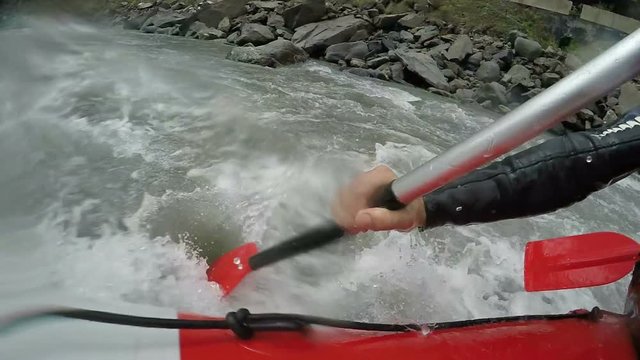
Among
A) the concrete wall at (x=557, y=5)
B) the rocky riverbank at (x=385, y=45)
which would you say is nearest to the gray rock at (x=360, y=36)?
the rocky riverbank at (x=385, y=45)

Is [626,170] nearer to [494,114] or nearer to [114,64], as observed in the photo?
[494,114]

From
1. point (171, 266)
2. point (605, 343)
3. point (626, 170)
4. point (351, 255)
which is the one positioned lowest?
point (351, 255)

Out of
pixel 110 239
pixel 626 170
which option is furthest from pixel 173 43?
pixel 626 170

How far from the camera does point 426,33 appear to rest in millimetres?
10258

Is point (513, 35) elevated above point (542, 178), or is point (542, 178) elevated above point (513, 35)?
point (542, 178)

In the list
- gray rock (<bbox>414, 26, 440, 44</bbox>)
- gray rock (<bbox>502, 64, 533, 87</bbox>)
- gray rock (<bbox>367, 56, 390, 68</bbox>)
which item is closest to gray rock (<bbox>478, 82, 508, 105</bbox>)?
gray rock (<bbox>502, 64, 533, 87</bbox>)

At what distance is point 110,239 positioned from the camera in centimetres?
272

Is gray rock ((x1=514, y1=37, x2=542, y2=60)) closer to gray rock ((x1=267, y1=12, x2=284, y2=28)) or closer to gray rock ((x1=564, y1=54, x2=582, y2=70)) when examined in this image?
gray rock ((x1=564, y1=54, x2=582, y2=70))

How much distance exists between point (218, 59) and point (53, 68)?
2.52 metres

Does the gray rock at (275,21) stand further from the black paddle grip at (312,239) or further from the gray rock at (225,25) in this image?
the black paddle grip at (312,239)

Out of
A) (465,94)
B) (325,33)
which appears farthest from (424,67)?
(325,33)

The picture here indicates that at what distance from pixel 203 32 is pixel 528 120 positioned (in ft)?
33.0

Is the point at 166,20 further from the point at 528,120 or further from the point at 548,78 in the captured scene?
the point at 528,120

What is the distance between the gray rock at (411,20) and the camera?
10.8 m
